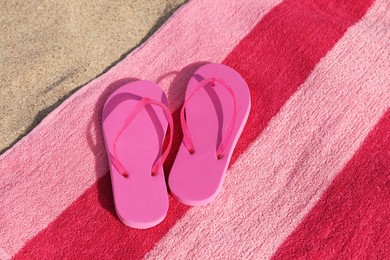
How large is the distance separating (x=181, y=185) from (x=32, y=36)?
47cm

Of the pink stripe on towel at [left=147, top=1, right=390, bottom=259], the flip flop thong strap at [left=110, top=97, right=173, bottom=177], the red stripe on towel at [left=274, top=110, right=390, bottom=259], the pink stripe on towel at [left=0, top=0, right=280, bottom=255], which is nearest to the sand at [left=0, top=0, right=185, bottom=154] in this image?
the pink stripe on towel at [left=0, top=0, right=280, bottom=255]

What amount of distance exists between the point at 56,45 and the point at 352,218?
2.15 ft

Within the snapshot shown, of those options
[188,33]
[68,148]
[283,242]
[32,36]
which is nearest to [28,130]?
[68,148]

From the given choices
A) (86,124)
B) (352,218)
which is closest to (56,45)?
(86,124)

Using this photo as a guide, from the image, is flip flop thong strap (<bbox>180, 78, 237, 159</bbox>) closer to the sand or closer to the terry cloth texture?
the terry cloth texture

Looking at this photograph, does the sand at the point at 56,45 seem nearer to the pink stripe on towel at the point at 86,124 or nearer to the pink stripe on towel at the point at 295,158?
the pink stripe on towel at the point at 86,124

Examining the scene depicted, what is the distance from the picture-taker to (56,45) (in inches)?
37.9

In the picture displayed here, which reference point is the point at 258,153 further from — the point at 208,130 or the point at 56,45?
the point at 56,45

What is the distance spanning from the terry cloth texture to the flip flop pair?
26 mm

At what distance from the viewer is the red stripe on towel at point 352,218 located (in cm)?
73

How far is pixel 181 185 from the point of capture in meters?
0.77

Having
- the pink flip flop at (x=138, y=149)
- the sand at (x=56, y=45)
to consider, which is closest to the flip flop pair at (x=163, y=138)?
the pink flip flop at (x=138, y=149)

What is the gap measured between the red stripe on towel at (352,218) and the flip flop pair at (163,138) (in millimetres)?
161

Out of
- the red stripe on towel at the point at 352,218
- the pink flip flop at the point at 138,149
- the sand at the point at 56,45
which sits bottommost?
the red stripe on towel at the point at 352,218
